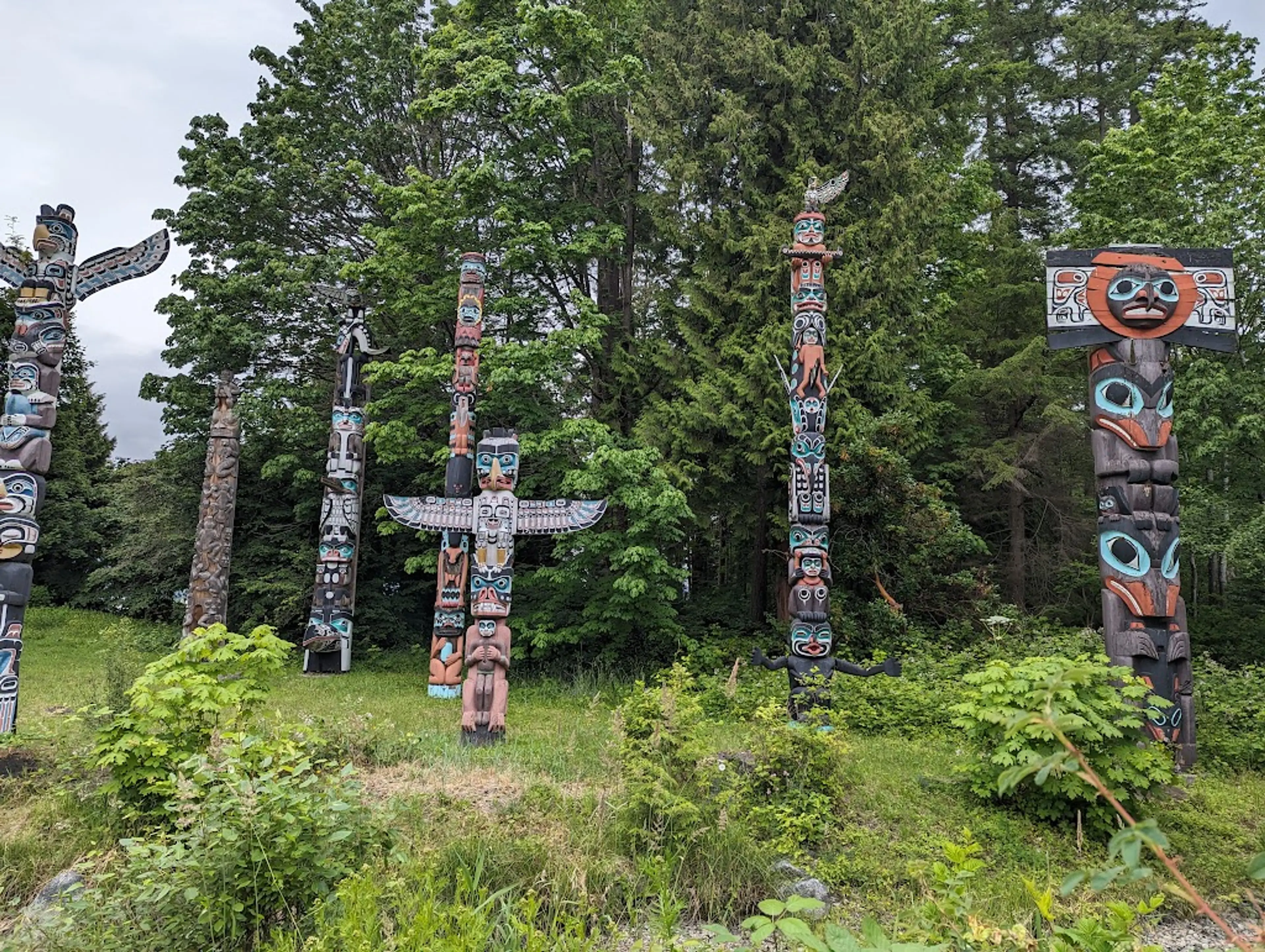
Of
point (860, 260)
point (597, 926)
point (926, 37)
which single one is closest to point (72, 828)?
point (597, 926)

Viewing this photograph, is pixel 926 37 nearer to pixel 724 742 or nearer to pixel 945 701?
pixel 945 701

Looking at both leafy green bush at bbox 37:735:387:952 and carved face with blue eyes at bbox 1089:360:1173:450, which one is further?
carved face with blue eyes at bbox 1089:360:1173:450

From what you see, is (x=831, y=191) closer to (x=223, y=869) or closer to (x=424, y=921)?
(x=424, y=921)

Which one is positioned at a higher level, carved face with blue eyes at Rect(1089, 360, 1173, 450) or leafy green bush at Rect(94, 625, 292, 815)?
carved face with blue eyes at Rect(1089, 360, 1173, 450)

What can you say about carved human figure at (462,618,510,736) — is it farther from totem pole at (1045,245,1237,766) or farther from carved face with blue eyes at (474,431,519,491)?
totem pole at (1045,245,1237,766)

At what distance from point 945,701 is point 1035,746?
11.1ft

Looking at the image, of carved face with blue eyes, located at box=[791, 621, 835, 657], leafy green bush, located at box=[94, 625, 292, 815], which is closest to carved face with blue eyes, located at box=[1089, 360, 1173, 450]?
carved face with blue eyes, located at box=[791, 621, 835, 657]

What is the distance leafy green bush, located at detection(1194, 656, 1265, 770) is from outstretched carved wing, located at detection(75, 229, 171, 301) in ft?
37.6

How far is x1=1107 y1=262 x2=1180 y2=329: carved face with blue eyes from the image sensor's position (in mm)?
7086

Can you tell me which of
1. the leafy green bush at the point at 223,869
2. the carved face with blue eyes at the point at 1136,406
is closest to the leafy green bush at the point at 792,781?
the leafy green bush at the point at 223,869

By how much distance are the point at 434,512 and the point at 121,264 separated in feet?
13.6

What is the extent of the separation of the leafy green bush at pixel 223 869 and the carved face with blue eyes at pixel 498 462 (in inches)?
184

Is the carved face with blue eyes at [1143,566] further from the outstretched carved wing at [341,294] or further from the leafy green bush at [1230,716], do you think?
the outstretched carved wing at [341,294]

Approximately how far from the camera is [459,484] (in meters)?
10.5
